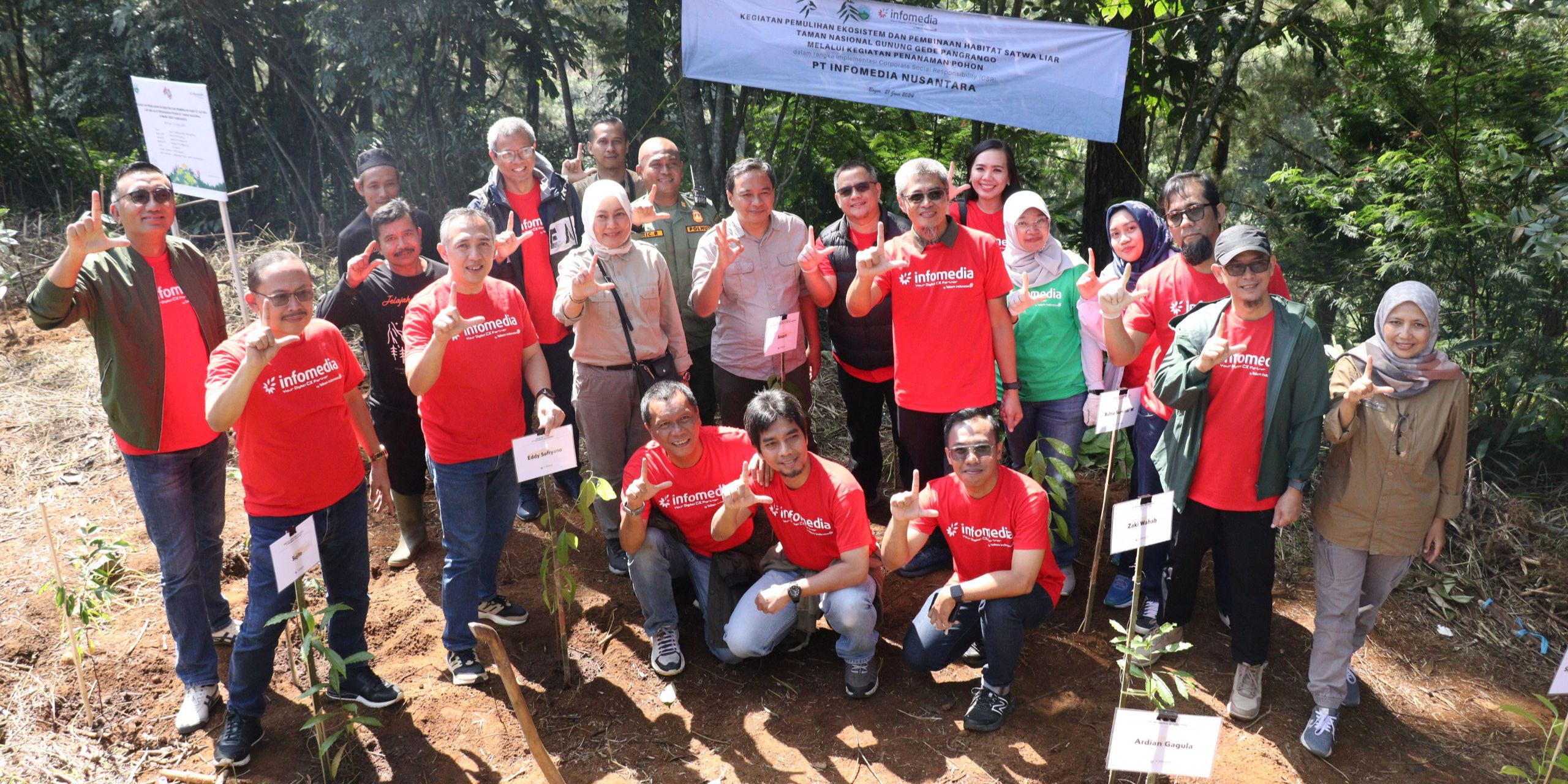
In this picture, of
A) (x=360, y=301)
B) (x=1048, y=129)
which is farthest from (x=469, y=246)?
(x=1048, y=129)

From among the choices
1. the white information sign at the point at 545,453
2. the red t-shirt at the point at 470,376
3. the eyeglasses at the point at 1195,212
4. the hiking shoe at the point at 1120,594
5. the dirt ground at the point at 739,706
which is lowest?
the dirt ground at the point at 739,706

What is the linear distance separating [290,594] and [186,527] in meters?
0.41

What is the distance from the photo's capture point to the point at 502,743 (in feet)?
11.3

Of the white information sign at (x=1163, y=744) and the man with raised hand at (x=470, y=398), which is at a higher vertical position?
the man with raised hand at (x=470, y=398)

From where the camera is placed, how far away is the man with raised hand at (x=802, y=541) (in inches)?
137

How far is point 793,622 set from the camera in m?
3.71

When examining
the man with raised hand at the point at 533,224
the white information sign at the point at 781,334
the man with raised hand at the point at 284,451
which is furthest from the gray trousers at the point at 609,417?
the man with raised hand at the point at 284,451

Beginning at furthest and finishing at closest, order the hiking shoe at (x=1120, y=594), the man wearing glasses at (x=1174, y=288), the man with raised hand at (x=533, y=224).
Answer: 1. the man with raised hand at (x=533, y=224)
2. the hiking shoe at (x=1120, y=594)
3. the man wearing glasses at (x=1174, y=288)

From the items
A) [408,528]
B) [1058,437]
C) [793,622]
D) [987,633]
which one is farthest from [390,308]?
[1058,437]

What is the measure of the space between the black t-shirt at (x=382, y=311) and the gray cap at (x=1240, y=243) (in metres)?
2.93

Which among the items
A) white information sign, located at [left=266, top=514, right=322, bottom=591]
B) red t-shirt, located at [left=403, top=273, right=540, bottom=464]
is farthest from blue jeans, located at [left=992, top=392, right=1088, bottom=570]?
white information sign, located at [left=266, top=514, right=322, bottom=591]

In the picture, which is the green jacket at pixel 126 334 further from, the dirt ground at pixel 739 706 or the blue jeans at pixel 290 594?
the dirt ground at pixel 739 706

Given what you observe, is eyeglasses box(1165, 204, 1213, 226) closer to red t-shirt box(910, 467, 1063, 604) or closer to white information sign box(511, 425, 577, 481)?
red t-shirt box(910, 467, 1063, 604)

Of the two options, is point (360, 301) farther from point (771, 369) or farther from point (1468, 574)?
point (1468, 574)
